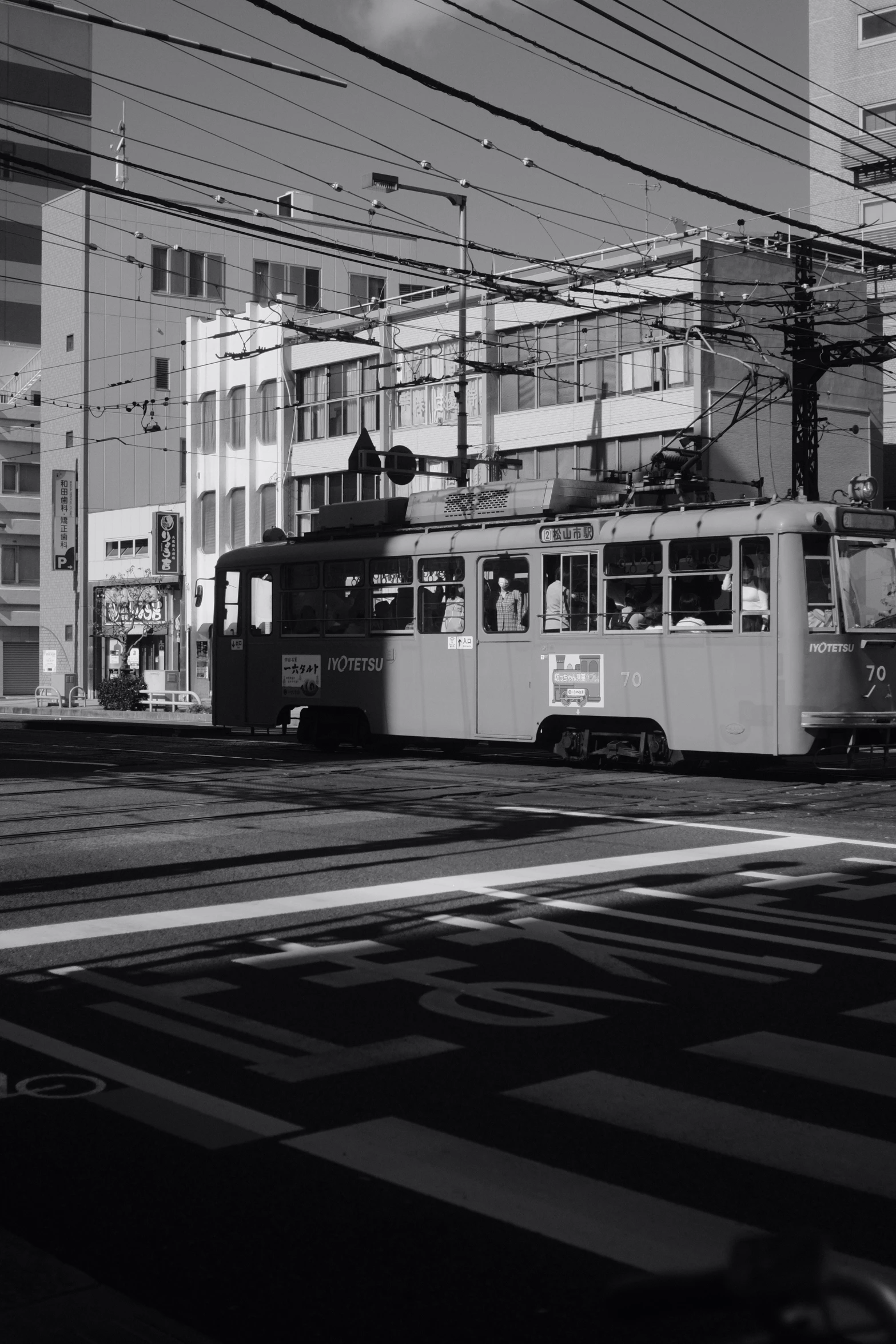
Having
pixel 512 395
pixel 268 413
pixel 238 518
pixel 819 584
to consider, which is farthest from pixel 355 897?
pixel 238 518

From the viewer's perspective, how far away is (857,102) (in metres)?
52.4

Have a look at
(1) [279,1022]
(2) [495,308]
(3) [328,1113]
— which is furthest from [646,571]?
(2) [495,308]

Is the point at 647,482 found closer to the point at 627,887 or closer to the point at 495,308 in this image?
the point at 627,887

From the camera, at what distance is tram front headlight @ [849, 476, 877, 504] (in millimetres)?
20094

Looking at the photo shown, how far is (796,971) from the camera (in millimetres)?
7625

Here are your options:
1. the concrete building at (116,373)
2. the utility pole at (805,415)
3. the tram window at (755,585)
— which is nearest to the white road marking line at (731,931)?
the tram window at (755,585)

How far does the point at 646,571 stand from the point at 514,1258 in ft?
54.7

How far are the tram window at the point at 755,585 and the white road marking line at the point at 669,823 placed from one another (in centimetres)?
490

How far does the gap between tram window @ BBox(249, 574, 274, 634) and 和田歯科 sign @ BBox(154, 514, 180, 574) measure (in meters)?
31.1

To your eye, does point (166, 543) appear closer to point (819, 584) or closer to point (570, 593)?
point (570, 593)

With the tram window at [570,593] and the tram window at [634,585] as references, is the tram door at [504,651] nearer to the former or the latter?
the tram window at [570,593]

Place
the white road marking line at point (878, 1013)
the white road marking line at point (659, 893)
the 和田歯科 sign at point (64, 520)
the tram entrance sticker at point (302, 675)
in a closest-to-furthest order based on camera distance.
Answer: the white road marking line at point (878, 1013)
the white road marking line at point (659, 893)
the tram entrance sticker at point (302, 675)
the 和田歯科 sign at point (64, 520)

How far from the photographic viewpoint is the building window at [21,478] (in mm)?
66875

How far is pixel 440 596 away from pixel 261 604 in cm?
441
